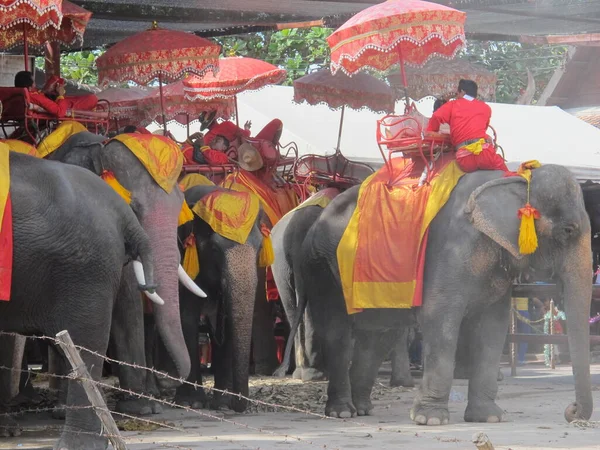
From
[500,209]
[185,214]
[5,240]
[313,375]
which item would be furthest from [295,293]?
[5,240]

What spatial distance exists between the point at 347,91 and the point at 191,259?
3.99 metres

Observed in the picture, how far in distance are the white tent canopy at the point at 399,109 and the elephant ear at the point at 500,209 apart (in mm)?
6979

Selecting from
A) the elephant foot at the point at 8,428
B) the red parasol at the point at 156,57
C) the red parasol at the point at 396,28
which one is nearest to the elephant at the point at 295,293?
the red parasol at the point at 396,28

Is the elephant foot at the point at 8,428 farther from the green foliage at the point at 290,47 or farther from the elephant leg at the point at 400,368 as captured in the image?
the green foliage at the point at 290,47

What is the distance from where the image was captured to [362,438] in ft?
26.8

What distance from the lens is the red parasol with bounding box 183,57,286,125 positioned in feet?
45.5

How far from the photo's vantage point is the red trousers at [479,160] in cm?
911

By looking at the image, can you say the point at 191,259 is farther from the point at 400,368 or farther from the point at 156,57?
the point at 400,368

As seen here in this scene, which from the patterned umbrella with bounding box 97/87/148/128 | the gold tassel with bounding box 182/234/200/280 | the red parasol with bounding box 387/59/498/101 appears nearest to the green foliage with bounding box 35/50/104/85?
the patterned umbrella with bounding box 97/87/148/128

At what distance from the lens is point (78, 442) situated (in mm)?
7164

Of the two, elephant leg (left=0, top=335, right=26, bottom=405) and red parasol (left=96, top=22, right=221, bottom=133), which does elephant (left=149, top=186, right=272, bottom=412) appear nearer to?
elephant leg (left=0, top=335, right=26, bottom=405)

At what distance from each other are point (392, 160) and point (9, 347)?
10.4 ft

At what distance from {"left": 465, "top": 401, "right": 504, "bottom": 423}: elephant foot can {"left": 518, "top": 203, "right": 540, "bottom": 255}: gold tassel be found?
3.84 feet

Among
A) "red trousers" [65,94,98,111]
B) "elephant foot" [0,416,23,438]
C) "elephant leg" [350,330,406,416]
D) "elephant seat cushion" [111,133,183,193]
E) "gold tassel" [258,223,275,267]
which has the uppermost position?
"red trousers" [65,94,98,111]
